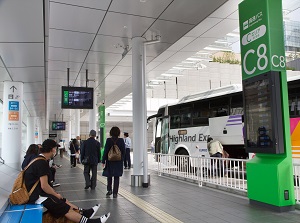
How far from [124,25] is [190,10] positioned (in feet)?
5.96

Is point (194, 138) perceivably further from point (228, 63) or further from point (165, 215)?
point (228, 63)

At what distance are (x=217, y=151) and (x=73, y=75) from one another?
22.7ft

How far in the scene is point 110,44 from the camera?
9133 mm

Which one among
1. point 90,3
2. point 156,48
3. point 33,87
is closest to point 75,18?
point 90,3

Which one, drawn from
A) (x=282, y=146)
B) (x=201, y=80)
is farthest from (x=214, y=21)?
(x=201, y=80)

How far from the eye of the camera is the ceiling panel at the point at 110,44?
342 inches

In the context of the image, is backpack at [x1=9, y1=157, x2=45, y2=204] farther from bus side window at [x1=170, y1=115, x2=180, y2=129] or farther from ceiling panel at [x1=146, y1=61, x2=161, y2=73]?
bus side window at [x1=170, y1=115, x2=180, y2=129]

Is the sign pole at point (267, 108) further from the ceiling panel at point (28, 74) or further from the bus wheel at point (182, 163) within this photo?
the ceiling panel at point (28, 74)

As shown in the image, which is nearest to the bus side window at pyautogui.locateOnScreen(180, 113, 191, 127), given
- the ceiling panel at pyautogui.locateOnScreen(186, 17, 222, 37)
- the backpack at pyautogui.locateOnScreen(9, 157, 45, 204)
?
the ceiling panel at pyautogui.locateOnScreen(186, 17, 222, 37)

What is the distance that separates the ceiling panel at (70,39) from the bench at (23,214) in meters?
5.17

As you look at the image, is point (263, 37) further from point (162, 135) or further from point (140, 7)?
point (162, 135)

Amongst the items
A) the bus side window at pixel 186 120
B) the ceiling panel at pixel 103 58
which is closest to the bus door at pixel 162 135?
A: the bus side window at pixel 186 120

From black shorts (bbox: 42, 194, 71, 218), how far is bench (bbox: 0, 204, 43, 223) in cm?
12

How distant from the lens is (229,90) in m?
11.8
